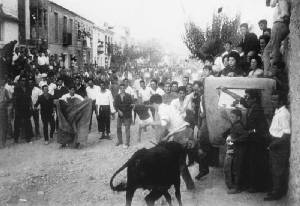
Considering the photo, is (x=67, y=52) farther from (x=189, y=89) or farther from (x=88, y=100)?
(x=189, y=89)

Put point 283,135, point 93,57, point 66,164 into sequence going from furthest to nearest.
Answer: point 93,57, point 66,164, point 283,135

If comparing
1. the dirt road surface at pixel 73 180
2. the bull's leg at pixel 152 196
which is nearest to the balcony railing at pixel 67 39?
the dirt road surface at pixel 73 180

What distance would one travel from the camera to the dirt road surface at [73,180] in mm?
7047

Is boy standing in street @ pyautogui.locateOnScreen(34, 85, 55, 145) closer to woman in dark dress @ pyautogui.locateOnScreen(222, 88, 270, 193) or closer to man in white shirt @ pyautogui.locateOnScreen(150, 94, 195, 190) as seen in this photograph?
man in white shirt @ pyautogui.locateOnScreen(150, 94, 195, 190)

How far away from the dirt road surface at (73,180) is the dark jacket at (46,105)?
34.6 inches

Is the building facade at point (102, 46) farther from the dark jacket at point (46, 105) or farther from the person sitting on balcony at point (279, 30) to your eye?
the person sitting on balcony at point (279, 30)

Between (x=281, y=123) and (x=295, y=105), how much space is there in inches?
18.4

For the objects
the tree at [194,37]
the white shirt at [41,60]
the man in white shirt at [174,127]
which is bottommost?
the man in white shirt at [174,127]

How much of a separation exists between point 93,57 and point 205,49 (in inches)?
860

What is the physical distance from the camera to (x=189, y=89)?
408 inches

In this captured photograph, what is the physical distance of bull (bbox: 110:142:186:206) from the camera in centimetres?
588

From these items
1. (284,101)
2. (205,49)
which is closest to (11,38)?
(205,49)

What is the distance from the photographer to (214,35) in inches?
818

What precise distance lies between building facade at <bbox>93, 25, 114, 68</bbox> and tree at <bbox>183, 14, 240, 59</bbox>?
653 inches
